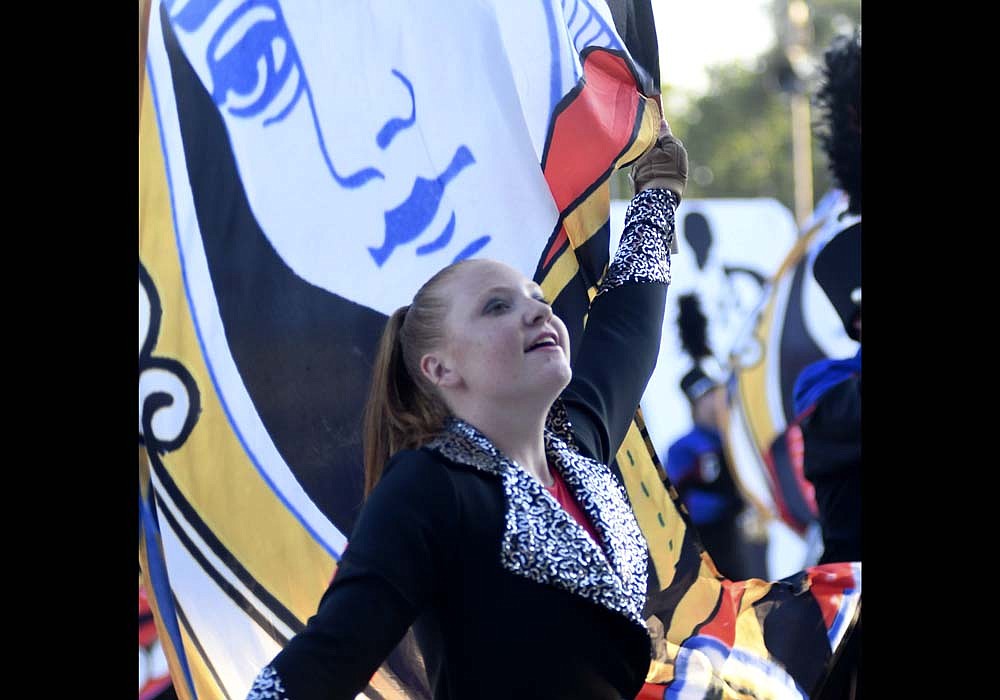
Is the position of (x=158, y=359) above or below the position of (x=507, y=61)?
below

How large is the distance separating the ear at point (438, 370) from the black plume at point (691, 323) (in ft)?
8.22

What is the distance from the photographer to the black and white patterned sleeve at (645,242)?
92.4 inches

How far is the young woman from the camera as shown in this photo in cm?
184

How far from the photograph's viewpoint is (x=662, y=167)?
244 centimetres

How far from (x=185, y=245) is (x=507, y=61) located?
23.0 inches

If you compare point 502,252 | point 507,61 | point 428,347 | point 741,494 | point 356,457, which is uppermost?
point 507,61

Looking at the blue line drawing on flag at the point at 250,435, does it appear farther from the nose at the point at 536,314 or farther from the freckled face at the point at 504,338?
the nose at the point at 536,314

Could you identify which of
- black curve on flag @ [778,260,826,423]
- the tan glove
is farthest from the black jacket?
black curve on flag @ [778,260,826,423]

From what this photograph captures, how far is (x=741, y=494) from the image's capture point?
4.86 metres

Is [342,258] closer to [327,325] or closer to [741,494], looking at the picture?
[327,325]

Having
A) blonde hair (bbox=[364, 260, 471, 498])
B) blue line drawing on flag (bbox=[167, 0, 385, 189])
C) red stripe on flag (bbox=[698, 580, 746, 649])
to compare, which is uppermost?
blue line drawing on flag (bbox=[167, 0, 385, 189])

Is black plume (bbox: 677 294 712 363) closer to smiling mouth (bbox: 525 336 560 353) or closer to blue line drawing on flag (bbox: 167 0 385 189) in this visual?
blue line drawing on flag (bbox: 167 0 385 189)

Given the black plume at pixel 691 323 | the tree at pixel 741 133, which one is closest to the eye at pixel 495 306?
the black plume at pixel 691 323

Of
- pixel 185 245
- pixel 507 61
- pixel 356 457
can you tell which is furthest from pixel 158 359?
pixel 507 61
